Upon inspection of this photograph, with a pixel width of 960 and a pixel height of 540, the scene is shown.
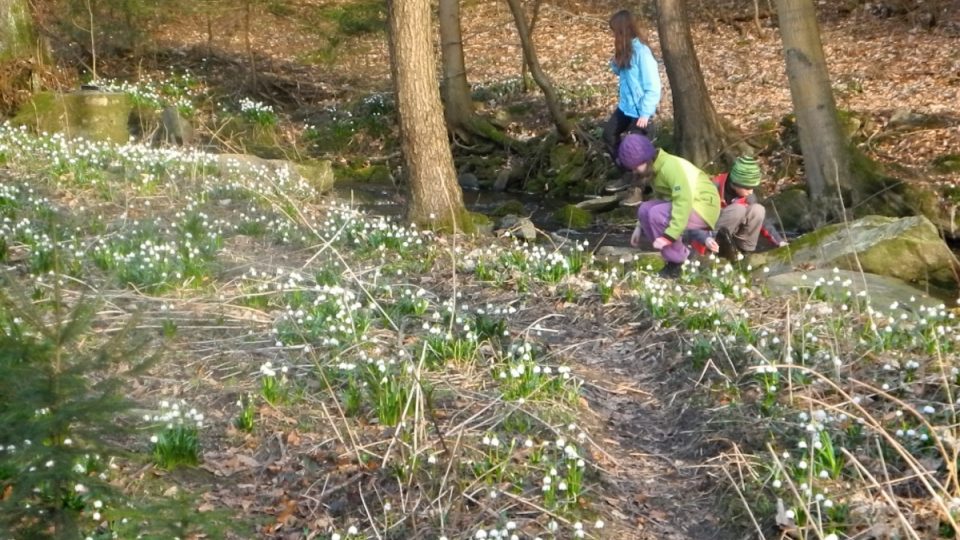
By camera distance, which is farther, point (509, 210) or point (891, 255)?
point (509, 210)

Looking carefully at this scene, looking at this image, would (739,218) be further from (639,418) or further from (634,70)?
(639,418)

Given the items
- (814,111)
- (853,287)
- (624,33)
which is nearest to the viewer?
(853,287)

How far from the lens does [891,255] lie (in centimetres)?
962

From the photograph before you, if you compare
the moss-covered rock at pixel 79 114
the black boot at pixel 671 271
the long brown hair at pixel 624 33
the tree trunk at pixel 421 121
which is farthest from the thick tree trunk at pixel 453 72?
the black boot at pixel 671 271

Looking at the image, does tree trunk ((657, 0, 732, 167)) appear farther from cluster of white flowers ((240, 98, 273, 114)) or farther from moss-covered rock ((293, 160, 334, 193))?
cluster of white flowers ((240, 98, 273, 114))

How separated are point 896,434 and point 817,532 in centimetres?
105

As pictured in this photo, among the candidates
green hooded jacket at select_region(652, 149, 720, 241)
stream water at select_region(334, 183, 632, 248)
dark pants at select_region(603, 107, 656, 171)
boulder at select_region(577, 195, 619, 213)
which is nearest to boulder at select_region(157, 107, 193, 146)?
stream water at select_region(334, 183, 632, 248)

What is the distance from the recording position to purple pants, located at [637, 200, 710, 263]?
8.85 m

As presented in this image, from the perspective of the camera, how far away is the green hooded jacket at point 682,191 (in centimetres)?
863

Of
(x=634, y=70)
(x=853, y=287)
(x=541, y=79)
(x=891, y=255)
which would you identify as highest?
(x=634, y=70)

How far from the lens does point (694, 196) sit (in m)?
8.77

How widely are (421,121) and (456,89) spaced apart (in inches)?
350

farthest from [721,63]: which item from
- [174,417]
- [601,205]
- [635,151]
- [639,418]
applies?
[174,417]

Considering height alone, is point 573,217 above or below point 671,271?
below
